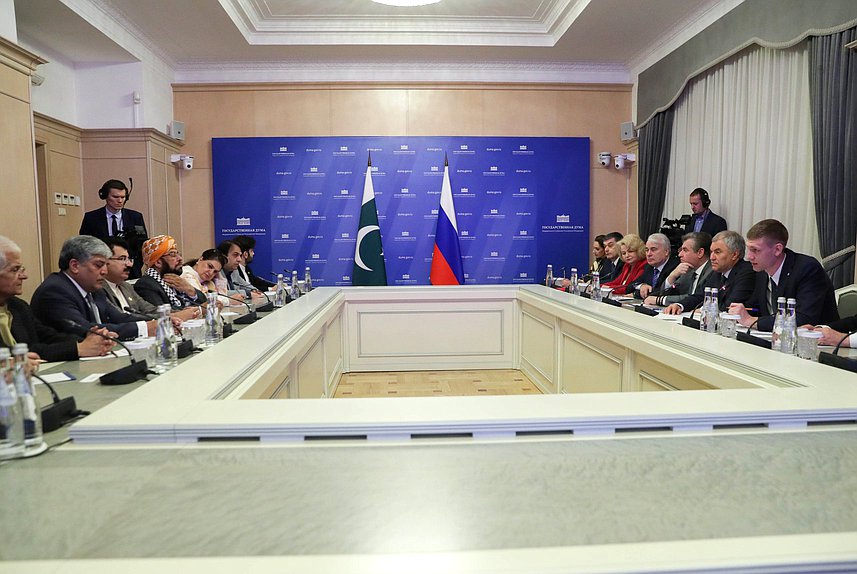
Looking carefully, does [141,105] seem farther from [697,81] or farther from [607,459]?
[607,459]

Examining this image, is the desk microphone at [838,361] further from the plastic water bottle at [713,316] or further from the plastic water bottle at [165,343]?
the plastic water bottle at [165,343]

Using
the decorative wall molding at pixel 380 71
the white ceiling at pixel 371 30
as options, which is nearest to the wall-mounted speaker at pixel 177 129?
the decorative wall molding at pixel 380 71

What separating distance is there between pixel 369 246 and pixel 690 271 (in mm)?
4026

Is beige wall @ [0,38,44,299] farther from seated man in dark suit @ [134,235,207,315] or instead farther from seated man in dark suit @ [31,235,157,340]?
seated man in dark suit @ [31,235,157,340]

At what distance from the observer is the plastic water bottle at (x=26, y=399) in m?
1.20

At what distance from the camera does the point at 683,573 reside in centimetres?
79

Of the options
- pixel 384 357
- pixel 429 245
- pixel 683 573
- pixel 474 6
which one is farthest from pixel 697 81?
pixel 683 573

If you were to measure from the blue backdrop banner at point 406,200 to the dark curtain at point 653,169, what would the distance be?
2.27ft

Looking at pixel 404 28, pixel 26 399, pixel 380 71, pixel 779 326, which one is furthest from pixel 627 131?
pixel 26 399

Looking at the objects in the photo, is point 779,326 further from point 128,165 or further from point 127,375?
A: point 128,165

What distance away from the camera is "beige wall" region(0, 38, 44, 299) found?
4.07 m

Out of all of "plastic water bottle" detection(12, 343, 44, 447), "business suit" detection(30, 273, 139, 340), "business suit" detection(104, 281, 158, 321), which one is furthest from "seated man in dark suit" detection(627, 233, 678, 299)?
"plastic water bottle" detection(12, 343, 44, 447)

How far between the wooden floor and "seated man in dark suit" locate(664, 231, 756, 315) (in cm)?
156

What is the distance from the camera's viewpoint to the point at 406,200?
751 centimetres
